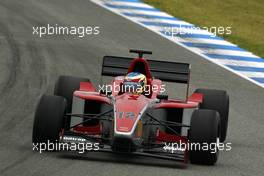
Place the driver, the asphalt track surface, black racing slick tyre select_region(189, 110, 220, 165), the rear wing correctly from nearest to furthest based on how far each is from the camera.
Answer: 1. the asphalt track surface
2. black racing slick tyre select_region(189, 110, 220, 165)
3. the driver
4. the rear wing

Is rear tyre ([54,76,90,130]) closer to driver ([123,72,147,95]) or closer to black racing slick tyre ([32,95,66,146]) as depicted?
driver ([123,72,147,95])

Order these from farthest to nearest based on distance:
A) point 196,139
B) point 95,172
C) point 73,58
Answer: point 73,58 → point 196,139 → point 95,172

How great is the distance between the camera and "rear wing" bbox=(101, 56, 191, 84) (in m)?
14.9

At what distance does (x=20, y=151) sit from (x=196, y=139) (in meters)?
2.33

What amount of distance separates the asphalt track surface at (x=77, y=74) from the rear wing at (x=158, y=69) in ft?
4.50

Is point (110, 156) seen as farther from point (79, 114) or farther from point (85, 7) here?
point (85, 7)

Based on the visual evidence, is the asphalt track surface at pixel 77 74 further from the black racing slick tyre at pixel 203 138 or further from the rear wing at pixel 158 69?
the rear wing at pixel 158 69

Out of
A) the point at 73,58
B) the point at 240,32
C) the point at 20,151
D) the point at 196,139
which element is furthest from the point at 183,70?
the point at 240,32

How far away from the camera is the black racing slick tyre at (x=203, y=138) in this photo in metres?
13.0

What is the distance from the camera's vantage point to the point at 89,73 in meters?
20.6

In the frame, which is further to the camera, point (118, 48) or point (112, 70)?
point (118, 48)

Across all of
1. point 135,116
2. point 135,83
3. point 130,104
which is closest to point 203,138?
point 135,116

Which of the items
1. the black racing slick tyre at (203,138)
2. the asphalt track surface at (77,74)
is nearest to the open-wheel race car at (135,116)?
the black racing slick tyre at (203,138)

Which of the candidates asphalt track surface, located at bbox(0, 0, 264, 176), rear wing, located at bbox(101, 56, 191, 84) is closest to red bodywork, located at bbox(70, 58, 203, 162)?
rear wing, located at bbox(101, 56, 191, 84)
